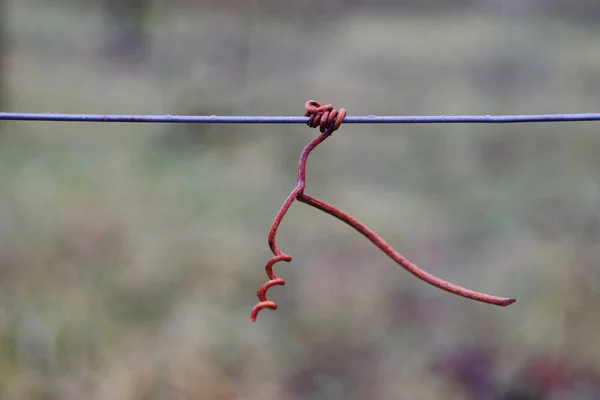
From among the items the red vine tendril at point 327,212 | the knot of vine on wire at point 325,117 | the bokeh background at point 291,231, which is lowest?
the bokeh background at point 291,231

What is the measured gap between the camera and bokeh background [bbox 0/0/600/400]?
288 centimetres

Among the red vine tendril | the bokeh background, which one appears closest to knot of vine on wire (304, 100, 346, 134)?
the red vine tendril

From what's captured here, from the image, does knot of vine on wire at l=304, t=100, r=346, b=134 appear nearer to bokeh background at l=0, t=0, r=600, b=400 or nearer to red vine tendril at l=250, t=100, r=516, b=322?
red vine tendril at l=250, t=100, r=516, b=322

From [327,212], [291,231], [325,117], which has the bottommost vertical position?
[291,231]

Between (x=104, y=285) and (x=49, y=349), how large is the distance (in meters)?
0.56

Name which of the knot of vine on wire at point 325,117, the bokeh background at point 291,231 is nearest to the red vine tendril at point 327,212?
the knot of vine on wire at point 325,117

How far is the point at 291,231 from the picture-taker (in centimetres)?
401

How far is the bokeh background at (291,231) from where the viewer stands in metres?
2.88

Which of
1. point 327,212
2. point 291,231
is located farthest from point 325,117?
point 291,231

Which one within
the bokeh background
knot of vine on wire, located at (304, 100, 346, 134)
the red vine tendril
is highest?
knot of vine on wire, located at (304, 100, 346, 134)

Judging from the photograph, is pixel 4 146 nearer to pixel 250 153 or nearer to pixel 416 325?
pixel 250 153

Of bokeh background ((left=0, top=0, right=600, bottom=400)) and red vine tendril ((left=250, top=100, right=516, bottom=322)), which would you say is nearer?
red vine tendril ((left=250, top=100, right=516, bottom=322))

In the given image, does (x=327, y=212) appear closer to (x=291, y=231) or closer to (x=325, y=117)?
→ (x=325, y=117)

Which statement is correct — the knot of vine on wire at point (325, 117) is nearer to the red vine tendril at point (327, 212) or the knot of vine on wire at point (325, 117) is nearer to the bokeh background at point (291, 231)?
the red vine tendril at point (327, 212)
